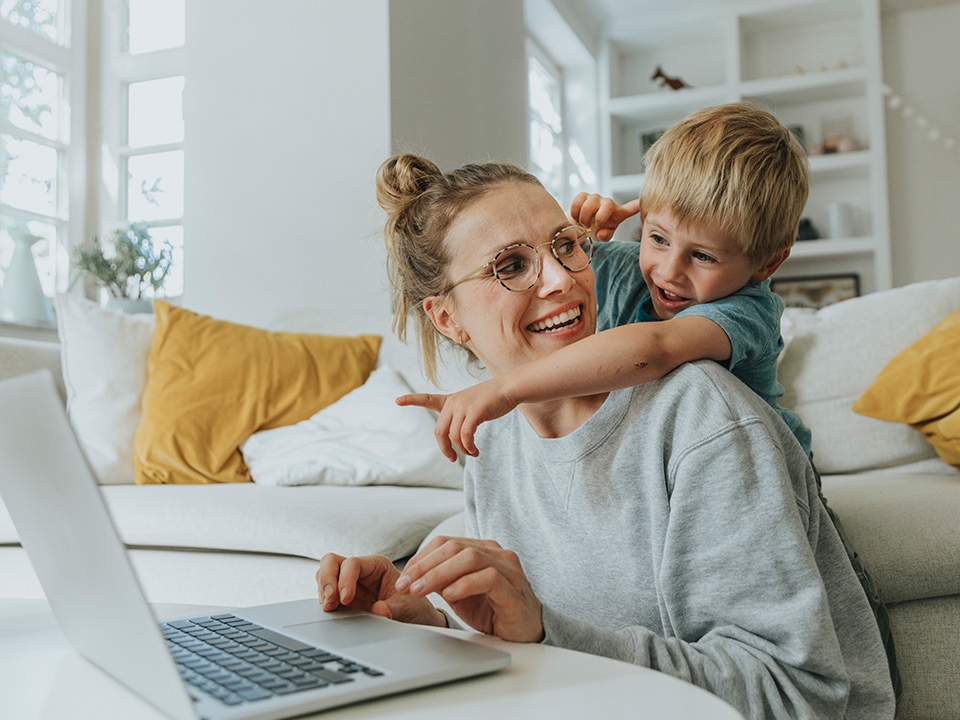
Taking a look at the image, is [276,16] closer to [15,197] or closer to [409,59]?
[409,59]

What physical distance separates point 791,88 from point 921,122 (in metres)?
0.80

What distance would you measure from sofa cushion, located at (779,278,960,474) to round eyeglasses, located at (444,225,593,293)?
3.94 feet

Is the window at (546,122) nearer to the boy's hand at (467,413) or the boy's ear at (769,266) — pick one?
the boy's ear at (769,266)

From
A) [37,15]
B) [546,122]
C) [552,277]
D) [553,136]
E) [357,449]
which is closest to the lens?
[552,277]

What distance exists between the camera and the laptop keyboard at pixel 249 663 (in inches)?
23.5

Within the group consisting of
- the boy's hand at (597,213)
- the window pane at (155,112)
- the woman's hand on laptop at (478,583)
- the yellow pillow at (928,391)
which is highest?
the window pane at (155,112)

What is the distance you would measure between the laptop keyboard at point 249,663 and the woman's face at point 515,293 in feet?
1.60

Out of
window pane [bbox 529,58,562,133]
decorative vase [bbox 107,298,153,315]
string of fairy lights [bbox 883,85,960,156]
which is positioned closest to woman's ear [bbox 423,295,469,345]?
decorative vase [bbox 107,298,153,315]

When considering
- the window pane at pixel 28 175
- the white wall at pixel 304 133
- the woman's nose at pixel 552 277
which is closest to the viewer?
the woman's nose at pixel 552 277

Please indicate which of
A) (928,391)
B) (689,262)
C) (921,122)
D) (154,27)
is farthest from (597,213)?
(921,122)

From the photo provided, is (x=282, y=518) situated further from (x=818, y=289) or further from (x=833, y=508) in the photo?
(x=818, y=289)

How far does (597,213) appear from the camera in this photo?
142 cm

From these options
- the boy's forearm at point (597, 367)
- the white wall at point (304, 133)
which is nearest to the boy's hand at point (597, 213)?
the boy's forearm at point (597, 367)

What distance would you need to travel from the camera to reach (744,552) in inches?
32.4
